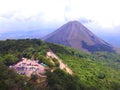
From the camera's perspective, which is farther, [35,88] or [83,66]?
[83,66]

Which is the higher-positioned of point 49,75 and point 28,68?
point 28,68

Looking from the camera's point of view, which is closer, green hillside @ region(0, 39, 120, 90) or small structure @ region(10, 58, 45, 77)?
green hillside @ region(0, 39, 120, 90)

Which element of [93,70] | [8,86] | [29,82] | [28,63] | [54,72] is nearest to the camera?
[8,86]

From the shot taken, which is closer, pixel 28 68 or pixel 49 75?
pixel 49 75

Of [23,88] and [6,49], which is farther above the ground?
[6,49]

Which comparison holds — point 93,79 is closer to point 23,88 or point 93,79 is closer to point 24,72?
point 24,72

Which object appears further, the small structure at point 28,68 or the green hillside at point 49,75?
the small structure at point 28,68

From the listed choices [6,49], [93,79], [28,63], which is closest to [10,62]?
[28,63]

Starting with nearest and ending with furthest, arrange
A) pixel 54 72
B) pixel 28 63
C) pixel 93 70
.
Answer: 1. pixel 54 72
2. pixel 28 63
3. pixel 93 70
